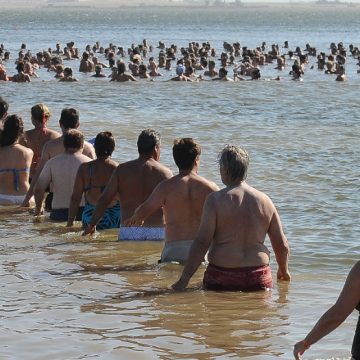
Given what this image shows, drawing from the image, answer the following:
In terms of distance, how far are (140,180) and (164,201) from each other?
91 centimetres

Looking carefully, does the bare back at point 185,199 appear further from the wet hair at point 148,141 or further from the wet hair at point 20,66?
the wet hair at point 20,66

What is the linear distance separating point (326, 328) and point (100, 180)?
5160mm

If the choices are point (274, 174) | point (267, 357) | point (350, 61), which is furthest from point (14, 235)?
point (350, 61)

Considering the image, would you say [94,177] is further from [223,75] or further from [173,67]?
[173,67]

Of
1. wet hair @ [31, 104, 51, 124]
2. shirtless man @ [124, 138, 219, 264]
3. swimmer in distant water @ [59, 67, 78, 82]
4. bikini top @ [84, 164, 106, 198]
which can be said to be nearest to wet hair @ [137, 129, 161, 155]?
shirtless man @ [124, 138, 219, 264]

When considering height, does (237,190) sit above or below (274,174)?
above

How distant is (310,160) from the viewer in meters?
16.7

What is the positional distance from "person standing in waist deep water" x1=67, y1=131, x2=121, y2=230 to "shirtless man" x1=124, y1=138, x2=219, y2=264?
1529 mm

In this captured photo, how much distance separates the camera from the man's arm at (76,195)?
31.0 feet

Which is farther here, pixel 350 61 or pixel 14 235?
pixel 350 61

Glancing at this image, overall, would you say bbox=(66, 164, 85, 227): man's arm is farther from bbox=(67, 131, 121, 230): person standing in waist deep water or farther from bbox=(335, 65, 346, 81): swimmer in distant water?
bbox=(335, 65, 346, 81): swimmer in distant water

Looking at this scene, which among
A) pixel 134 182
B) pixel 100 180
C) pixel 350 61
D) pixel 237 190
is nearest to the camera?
pixel 237 190

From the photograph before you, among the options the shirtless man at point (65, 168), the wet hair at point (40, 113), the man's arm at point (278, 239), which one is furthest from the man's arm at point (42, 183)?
the man's arm at point (278, 239)

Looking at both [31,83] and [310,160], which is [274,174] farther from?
[31,83]
